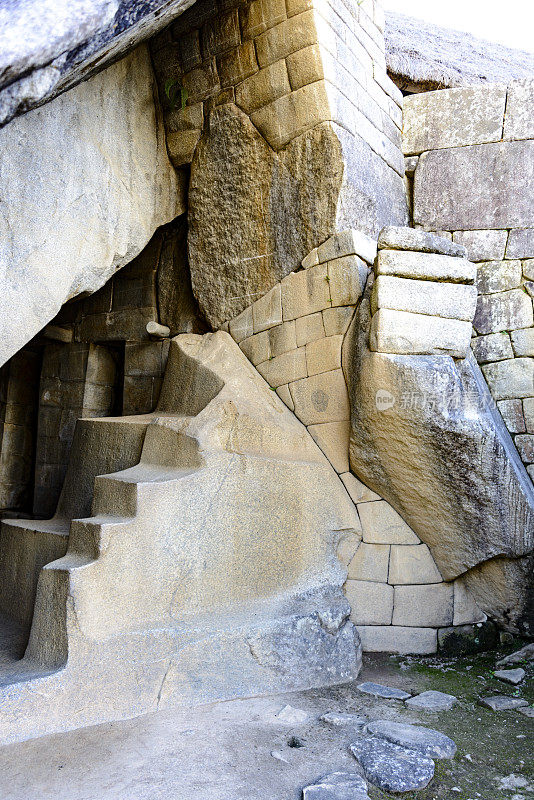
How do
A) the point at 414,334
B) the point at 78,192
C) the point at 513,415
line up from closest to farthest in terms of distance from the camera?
the point at 414,334, the point at 78,192, the point at 513,415

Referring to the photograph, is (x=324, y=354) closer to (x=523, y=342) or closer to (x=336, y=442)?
(x=336, y=442)

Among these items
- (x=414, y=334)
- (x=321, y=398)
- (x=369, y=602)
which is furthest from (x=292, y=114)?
(x=369, y=602)

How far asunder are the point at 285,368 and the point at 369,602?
5.10 ft

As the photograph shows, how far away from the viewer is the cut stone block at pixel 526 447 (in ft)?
14.7

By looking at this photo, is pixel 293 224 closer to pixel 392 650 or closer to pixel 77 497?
pixel 77 497

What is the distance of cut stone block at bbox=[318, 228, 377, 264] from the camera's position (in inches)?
164

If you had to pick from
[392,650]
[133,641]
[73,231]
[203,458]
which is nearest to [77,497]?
[203,458]

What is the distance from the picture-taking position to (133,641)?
3.04m

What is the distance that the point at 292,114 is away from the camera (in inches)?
176

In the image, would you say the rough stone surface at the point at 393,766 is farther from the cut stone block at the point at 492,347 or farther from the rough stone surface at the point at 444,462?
the cut stone block at the point at 492,347

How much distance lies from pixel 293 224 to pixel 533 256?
1710mm

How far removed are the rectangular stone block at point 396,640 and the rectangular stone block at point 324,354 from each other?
5.19ft

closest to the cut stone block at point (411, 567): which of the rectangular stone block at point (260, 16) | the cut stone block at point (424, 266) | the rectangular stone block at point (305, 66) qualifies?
the cut stone block at point (424, 266)

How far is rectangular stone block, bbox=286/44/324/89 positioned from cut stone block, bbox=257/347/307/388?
1747mm
